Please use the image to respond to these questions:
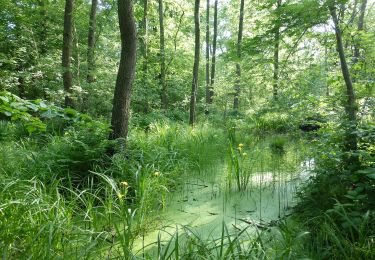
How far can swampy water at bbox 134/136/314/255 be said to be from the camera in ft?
7.36

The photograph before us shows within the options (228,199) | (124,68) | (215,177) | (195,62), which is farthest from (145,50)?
(228,199)

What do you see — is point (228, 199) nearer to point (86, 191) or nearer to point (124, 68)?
point (86, 191)

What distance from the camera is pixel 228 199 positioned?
2.78 meters

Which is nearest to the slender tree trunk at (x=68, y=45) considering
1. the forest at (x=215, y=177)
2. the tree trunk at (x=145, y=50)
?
the forest at (x=215, y=177)

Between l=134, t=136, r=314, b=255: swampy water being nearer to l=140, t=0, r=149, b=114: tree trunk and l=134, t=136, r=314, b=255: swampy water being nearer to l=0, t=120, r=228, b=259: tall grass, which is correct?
l=0, t=120, r=228, b=259: tall grass

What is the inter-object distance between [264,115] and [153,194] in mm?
6219

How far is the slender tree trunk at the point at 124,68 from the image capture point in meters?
3.12

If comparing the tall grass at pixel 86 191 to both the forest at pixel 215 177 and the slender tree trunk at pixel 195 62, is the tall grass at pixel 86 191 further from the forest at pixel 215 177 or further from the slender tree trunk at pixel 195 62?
the slender tree trunk at pixel 195 62

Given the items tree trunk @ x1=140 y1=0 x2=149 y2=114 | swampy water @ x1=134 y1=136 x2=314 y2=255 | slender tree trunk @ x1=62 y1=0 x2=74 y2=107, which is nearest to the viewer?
swampy water @ x1=134 y1=136 x2=314 y2=255

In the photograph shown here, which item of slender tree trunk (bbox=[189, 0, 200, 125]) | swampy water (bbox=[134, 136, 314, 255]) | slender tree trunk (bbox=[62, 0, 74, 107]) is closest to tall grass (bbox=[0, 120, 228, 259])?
swampy water (bbox=[134, 136, 314, 255])

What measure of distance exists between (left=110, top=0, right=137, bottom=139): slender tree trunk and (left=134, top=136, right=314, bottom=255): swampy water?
3.56ft

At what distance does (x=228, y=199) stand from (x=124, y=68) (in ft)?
6.57

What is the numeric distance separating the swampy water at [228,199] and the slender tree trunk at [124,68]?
1.08 metres

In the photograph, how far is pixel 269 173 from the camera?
11.7ft
